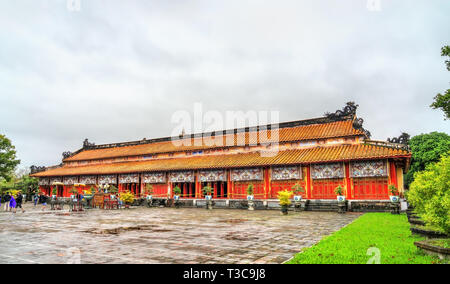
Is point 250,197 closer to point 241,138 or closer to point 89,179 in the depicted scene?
point 241,138

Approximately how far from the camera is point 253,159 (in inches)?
995

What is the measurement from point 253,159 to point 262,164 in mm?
1710

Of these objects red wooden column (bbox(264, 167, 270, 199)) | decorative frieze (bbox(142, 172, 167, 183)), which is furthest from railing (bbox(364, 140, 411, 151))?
decorative frieze (bbox(142, 172, 167, 183))

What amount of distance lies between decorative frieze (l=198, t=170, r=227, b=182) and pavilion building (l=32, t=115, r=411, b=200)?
9cm

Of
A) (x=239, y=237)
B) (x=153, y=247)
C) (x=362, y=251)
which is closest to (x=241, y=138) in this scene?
(x=239, y=237)

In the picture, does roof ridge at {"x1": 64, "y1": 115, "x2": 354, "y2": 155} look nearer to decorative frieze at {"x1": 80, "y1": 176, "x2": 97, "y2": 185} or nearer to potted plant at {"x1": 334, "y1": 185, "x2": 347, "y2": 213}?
decorative frieze at {"x1": 80, "y1": 176, "x2": 97, "y2": 185}

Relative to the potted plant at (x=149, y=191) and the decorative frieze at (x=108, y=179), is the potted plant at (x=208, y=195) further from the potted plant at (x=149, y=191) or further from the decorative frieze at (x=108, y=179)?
the decorative frieze at (x=108, y=179)

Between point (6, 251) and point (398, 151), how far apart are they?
2057 cm

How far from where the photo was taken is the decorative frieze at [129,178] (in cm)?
3171

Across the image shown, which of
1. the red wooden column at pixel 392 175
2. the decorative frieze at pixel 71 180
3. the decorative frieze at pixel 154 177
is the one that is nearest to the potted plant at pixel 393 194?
the red wooden column at pixel 392 175

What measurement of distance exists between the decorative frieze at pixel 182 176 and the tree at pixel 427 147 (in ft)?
98.4
